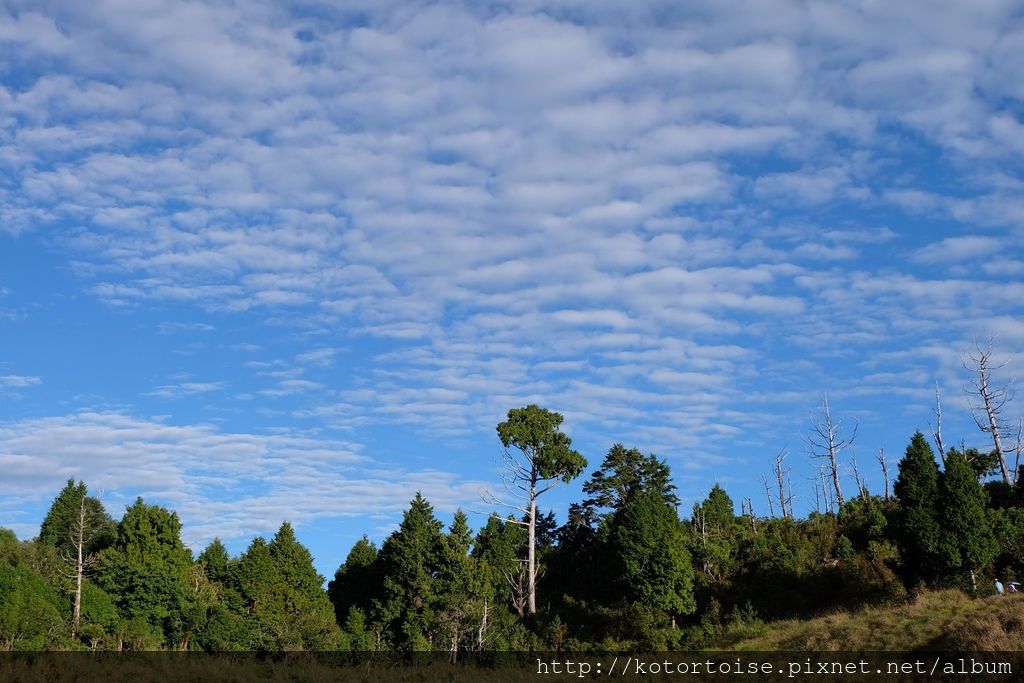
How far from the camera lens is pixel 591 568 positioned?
6347cm

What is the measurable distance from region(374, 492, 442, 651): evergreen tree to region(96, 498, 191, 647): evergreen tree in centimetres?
1381

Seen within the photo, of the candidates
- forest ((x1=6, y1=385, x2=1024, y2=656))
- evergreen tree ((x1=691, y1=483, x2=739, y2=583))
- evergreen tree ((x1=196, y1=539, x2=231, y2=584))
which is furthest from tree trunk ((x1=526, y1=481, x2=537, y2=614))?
evergreen tree ((x1=196, y1=539, x2=231, y2=584))

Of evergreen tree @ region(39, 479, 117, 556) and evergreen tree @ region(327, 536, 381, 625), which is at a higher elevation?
evergreen tree @ region(39, 479, 117, 556)

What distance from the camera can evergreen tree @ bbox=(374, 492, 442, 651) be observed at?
53625mm

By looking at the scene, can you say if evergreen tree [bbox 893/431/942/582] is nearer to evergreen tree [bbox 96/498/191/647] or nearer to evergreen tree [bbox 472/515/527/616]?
evergreen tree [bbox 472/515/527/616]

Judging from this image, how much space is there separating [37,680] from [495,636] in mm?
29671

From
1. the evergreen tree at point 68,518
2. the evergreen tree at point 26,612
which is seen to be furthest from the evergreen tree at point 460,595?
the evergreen tree at point 68,518

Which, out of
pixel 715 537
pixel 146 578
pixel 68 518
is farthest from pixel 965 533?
pixel 68 518

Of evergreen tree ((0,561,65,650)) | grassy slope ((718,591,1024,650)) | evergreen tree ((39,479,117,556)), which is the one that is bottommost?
grassy slope ((718,591,1024,650))

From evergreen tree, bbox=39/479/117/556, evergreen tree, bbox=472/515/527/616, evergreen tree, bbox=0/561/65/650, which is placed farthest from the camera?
evergreen tree, bbox=39/479/117/556

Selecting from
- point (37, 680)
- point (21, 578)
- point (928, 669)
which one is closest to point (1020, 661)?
point (928, 669)

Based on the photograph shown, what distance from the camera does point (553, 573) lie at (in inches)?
2559

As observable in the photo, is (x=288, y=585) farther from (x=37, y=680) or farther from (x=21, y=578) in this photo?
(x=37, y=680)

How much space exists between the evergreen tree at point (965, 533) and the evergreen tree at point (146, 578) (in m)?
46.4
